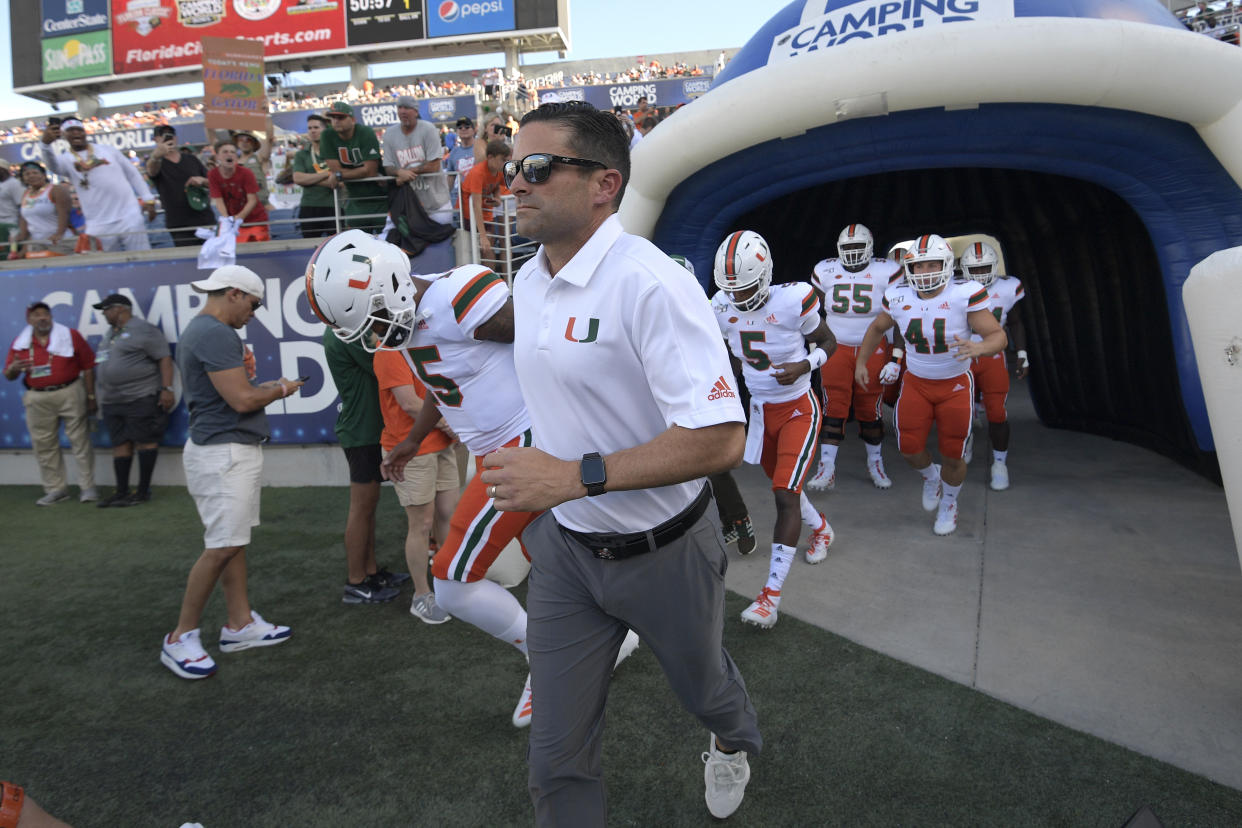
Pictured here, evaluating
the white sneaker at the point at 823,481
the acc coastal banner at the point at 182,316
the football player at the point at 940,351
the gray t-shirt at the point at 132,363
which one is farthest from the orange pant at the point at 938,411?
the gray t-shirt at the point at 132,363

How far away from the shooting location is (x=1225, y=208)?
5395mm

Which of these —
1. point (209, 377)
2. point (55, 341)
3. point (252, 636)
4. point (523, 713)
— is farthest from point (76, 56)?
point (523, 713)

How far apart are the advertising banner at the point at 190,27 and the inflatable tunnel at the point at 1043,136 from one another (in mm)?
27444

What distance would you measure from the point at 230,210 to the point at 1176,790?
871 centimetres

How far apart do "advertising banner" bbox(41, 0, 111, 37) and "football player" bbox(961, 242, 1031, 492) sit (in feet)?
117

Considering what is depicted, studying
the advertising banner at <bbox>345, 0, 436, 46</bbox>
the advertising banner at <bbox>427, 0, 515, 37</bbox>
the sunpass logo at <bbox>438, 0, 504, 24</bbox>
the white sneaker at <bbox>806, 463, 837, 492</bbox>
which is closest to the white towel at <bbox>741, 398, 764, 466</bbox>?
the white sneaker at <bbox>806, 463, 837, 492</bbox>

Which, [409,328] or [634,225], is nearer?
[409,328]

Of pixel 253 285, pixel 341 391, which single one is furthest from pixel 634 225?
pixel 253 285

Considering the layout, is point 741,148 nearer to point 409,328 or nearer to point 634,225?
point 634,225

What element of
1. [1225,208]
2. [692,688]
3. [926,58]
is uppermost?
[926,58]

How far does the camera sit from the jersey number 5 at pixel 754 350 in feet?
15.3

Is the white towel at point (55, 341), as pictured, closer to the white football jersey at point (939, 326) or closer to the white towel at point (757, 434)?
the white towel at point (757, 434)

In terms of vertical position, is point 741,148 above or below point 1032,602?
above

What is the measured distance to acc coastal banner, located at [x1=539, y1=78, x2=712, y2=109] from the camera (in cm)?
2169
